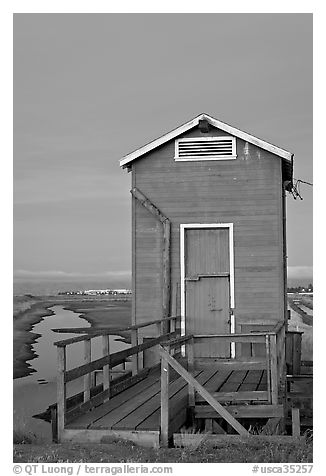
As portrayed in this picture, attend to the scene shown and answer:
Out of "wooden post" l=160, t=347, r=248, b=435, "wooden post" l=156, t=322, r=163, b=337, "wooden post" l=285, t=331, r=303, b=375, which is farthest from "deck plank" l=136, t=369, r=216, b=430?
"wooden post" l=285, t=331, r=303, b=375

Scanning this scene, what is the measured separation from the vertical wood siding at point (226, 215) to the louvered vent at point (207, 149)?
0.10m

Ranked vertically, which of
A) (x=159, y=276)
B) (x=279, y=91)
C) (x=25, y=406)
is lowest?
(x=25, y=406)

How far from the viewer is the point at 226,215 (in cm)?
1386

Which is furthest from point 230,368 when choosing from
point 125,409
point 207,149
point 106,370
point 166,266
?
point 207,149

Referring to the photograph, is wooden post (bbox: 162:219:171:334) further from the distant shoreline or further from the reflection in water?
the distant shoreline

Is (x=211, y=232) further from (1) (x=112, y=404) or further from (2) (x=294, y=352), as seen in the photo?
(1) (x=112, y=404)

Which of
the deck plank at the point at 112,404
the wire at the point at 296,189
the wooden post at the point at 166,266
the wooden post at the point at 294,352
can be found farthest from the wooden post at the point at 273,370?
the wire at the point at 296,189

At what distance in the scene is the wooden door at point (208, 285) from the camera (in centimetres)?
1386

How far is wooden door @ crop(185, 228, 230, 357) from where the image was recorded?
13859 millimetres

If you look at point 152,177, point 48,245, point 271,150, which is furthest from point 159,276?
point 48,245

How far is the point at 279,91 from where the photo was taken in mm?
13281

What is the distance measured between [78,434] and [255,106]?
9205 millimetres

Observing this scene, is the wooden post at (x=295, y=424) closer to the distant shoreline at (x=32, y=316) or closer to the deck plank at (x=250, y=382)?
the deck plank at (x=250, y=382)

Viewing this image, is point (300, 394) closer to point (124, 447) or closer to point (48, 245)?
point (124, 447)
